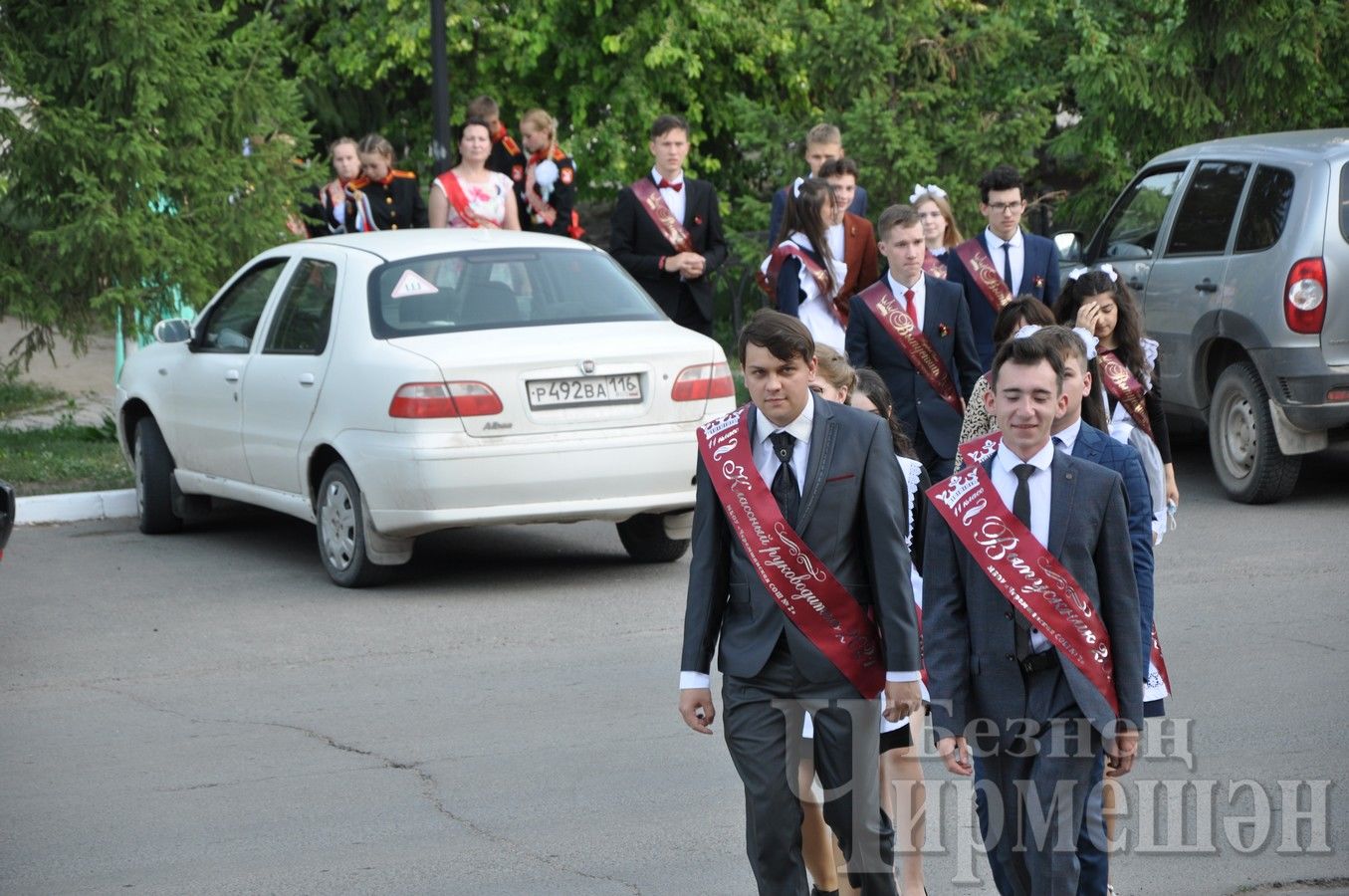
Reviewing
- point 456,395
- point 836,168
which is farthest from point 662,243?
point 456,395

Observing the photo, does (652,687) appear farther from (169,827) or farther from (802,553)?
(802,553)

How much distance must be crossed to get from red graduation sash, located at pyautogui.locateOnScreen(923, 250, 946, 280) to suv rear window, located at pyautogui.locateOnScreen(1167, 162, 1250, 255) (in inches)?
72.5

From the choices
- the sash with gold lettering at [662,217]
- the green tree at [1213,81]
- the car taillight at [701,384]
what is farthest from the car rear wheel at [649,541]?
the green tree at [1213,81]

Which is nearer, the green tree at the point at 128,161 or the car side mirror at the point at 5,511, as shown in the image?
the car side mirror at the point at 5,511

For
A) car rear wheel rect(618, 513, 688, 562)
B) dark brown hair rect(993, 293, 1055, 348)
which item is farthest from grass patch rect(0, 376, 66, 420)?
dark brown hair rect(993, 293, 1055, 348)

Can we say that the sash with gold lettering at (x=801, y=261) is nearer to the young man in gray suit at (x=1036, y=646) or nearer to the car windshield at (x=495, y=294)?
the car windshield at (x=495, y=294)

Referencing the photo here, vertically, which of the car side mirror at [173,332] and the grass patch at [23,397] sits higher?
the car side mirror at [173,332]

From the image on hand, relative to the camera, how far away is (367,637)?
27.9ft

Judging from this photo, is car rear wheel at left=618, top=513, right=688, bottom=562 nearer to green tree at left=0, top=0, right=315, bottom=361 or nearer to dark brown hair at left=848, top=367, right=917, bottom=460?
dark brown hair at left=848, top=367, right=917, bottom=460

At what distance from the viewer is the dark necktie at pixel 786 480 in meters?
4.47

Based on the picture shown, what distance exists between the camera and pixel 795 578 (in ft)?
14.5

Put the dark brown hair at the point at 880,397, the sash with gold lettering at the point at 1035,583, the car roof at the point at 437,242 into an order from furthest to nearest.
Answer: the car roof at the point at 437,242 → the dark brown hair at the point at 880,397 → the sash with gold lettering at the point at 1035,583

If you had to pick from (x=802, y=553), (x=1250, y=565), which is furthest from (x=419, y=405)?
(x=802, y=553)

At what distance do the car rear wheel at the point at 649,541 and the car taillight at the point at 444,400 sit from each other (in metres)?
1.28
